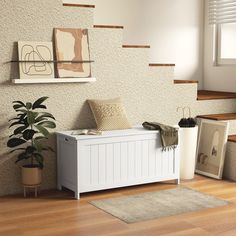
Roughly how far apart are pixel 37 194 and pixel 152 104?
62.7 inches

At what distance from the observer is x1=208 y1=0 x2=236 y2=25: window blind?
6479 mm

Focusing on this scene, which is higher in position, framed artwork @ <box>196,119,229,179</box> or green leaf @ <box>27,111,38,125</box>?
green leaf @ <box>27,111,38,125</box>

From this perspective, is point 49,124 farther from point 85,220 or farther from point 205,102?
point 205,102

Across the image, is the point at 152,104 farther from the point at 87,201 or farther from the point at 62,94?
the point at 87,201

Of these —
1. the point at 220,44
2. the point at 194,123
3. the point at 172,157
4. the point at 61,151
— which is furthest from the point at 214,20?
the point at 61,151

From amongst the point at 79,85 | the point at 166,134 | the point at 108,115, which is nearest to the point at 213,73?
the point at 166,134

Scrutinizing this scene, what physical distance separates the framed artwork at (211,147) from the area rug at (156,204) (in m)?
0.72

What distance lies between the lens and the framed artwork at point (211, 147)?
5.61 metres

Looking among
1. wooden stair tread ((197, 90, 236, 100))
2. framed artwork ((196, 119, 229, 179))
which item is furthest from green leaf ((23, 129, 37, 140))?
wooden stair tread ((197, 90, 236, 100))

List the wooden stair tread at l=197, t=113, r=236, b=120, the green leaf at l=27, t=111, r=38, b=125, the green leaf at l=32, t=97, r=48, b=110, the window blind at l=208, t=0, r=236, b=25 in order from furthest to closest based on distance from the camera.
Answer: the window blind at l=208, t=0, r=236, b=25, the wooden stair tread at l=197, t=113, r=236, b=120, the green leaf at l=32, t=97, r=48, b=110, the green leaf at l=27, t=111, r=38, b=125

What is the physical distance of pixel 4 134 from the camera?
491 centimetres

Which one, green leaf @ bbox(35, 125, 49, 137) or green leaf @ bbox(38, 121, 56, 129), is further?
green leaf @ bbox(38, 121, 56, 129)

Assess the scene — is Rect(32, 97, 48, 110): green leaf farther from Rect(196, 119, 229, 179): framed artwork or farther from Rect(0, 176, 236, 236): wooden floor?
Rect(196, 119, 229, 179): framed artwork

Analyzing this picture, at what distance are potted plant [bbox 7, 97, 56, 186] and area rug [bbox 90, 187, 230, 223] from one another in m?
0.64
